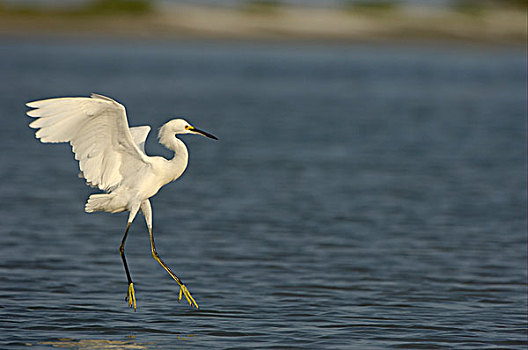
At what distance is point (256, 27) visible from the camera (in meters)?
81.1

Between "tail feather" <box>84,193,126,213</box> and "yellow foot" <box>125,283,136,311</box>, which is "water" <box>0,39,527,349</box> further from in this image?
"tail feather" <box>84,193,126,213</box>

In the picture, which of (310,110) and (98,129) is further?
(310,110)

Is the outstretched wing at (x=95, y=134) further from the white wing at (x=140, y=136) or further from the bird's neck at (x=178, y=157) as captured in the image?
the white wing at (x=140, y=136)

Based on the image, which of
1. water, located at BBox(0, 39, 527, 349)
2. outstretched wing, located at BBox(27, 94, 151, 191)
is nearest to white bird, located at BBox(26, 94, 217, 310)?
outstretched wing, located at BBox(27, 94, 151, 191)

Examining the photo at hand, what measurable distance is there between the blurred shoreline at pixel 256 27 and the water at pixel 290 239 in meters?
48.5

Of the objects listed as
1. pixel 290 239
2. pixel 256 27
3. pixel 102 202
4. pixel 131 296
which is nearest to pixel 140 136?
pixel 102 202

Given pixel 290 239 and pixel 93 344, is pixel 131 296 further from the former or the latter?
pixel 290 239

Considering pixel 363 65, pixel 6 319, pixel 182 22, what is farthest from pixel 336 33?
pixel 6 319

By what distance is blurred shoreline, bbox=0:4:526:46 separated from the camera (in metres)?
80.4

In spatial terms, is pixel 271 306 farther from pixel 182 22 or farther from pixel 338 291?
pixel 182 22

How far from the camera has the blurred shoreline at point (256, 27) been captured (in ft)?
264

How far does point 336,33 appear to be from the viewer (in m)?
81.9

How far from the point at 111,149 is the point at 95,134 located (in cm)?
25

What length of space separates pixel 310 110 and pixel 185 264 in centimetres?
2210
